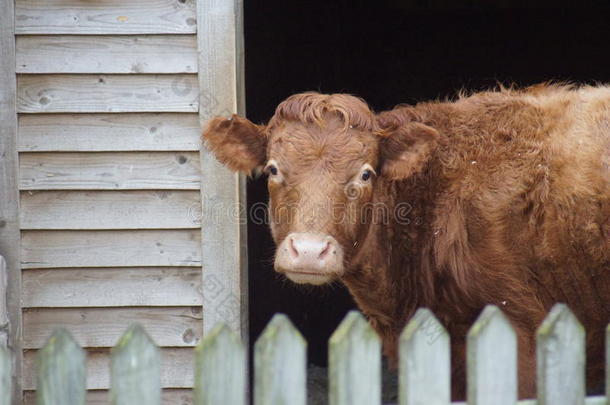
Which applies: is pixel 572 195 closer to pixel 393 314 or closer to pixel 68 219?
pixel 393 314

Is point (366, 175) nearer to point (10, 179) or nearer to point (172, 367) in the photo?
point (172, 367)

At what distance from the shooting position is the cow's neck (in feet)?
14.3

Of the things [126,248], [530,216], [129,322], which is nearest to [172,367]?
[129,322]

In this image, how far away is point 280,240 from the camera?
14.2ft

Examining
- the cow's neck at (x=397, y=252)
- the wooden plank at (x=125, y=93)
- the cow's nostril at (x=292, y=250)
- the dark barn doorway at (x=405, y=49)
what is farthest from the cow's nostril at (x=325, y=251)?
the dark barn doorway at (x=405, y=49)

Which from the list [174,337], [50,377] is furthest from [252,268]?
[50,377]

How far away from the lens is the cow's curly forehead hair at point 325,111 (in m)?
4.32

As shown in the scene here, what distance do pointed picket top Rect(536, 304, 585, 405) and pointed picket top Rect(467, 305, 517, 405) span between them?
11 cm

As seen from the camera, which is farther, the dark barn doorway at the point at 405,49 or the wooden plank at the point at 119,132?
the dark barn doorway at the point at 405,49

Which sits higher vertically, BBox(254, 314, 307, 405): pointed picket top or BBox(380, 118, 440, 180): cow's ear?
BBox(380, 118, 440, 180): cow's ear

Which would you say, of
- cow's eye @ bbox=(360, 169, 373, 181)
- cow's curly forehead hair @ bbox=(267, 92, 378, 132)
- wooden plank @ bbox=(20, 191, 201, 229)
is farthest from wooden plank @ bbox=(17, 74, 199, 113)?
cow's eye @ bbox=(360, 169, 373, 181)

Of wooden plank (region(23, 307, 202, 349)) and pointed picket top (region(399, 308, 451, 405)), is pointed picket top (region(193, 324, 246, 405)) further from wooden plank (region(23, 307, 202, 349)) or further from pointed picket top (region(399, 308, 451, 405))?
wooden plank (region(23, 307, 202, 349))

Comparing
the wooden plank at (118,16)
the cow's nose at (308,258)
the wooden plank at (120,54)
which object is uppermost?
the wooden plank at (118,16)

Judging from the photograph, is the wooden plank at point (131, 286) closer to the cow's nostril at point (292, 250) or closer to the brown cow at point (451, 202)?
the brown cow at point (451, 202)
